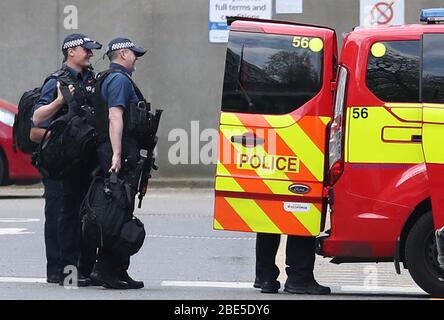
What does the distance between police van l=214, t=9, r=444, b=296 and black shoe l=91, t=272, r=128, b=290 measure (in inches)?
38.4

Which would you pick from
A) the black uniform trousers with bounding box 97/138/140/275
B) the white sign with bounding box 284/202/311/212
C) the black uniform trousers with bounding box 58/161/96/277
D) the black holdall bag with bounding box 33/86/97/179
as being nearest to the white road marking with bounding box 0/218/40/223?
the black uniform trousers with bounding box 58/161/96/277

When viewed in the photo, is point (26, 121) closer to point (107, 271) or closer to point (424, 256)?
point (107, 271)

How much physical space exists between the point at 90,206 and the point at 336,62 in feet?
6.86

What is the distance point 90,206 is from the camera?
9.19 metres

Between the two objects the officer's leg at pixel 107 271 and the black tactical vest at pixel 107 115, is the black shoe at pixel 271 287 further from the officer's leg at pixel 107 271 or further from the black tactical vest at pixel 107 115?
the black tactical vest at pixel 107 115

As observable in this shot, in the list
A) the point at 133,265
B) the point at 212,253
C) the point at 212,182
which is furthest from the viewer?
the point at 212,182

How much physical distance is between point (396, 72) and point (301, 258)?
155cm

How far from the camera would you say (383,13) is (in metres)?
19.7

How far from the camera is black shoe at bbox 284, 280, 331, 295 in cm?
921

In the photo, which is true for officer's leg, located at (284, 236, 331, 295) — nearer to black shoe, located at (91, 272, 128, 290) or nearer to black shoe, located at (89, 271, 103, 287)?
black shoe, located at (91, 272, 128, 290)

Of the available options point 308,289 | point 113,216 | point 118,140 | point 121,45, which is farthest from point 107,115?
point 308,289

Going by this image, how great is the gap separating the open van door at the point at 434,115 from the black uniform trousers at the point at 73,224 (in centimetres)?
269

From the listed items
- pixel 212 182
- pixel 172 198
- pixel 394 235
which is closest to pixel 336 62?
pixel 394 235

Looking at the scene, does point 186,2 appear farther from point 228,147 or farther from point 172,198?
point 228,147
